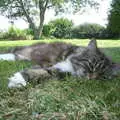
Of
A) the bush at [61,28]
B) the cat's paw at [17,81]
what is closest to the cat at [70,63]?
the cat's paw at [17,81]

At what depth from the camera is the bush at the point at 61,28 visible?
3081 centimetres

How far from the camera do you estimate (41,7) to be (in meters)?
31.8

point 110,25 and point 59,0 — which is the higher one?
point 59,0

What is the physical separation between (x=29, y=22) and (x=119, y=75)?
2809 cm

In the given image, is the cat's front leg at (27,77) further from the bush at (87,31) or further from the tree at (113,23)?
the bush at (87,31)

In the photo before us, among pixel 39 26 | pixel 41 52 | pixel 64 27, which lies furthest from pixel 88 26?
pixel 41 52

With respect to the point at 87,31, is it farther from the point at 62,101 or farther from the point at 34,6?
the point at 62,101

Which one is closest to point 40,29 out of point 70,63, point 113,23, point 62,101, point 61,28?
point 61,28

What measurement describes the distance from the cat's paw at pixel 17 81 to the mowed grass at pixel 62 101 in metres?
0.07

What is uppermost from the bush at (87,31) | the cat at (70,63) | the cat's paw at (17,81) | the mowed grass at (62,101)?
the cat at (70,63)

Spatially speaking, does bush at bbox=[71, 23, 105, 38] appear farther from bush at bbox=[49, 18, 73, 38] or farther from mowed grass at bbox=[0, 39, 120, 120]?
mowed grass at bbox=[0, 39, 120, 120]

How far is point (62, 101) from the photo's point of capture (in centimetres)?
333

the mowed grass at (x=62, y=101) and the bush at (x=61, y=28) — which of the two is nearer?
the mowed grass at (x=62, y=101)

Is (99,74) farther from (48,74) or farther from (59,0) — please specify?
(59,0)
